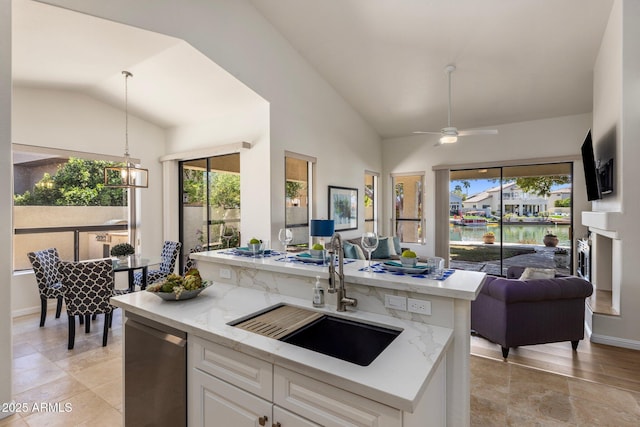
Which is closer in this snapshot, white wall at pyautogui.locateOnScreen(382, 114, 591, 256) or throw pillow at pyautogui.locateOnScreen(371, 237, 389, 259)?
white wall at pyautogui.locateOnScreen(382, 114, 591, 256)

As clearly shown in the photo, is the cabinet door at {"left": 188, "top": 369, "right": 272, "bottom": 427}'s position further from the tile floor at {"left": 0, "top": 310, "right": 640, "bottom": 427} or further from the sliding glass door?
the sliding glass door

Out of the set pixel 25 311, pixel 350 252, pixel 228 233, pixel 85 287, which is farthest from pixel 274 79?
pixel 25 311

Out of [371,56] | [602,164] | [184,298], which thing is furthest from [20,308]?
[602,164]

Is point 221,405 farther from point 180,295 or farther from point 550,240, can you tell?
point 550,240

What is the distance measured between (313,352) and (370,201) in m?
6.17

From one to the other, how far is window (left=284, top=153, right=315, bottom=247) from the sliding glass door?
3337mm

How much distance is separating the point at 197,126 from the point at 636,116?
5720mm

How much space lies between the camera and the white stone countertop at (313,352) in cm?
105

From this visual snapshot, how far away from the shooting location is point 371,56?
185 inches

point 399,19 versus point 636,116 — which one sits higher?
point 399,19

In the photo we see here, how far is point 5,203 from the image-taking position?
2.27 metres

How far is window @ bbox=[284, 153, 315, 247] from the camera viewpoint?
4.95 meters

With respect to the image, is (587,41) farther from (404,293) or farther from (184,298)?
(184,298)

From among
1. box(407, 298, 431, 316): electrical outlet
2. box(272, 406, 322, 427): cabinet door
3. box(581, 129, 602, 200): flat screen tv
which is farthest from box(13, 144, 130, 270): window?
box(581, 129, 602, 200): flat screen tv
